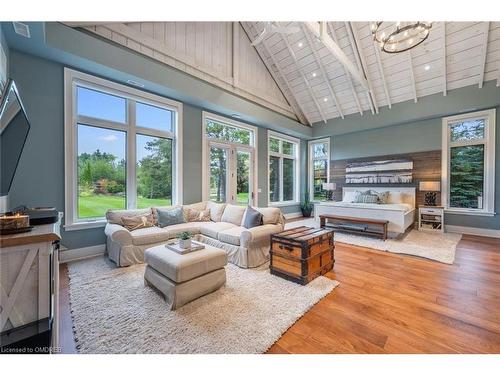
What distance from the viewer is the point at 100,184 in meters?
3.85

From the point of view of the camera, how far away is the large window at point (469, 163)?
17.0 ft

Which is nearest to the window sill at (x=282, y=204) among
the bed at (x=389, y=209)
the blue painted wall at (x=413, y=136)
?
the bed at (x=389, y=209)

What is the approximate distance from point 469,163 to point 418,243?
9.77ft

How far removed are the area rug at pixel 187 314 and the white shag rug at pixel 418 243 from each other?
2.14 m

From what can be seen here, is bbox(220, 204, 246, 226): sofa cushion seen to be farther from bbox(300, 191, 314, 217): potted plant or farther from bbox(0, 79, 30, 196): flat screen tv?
bbox(300, 191, 314, 217): potted plant

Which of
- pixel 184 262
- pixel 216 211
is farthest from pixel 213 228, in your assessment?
pixel 184 262

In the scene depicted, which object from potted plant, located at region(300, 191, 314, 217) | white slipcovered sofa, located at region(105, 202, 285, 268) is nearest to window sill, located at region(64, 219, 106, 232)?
white slipcovered sofa, located at region(105, 202, 285, 268)

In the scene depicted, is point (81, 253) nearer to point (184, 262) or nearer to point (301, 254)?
point (184, 262)

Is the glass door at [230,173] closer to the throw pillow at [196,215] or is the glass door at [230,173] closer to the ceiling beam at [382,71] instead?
the throw pillow at [196,215]

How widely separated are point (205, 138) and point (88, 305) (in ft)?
13.0
